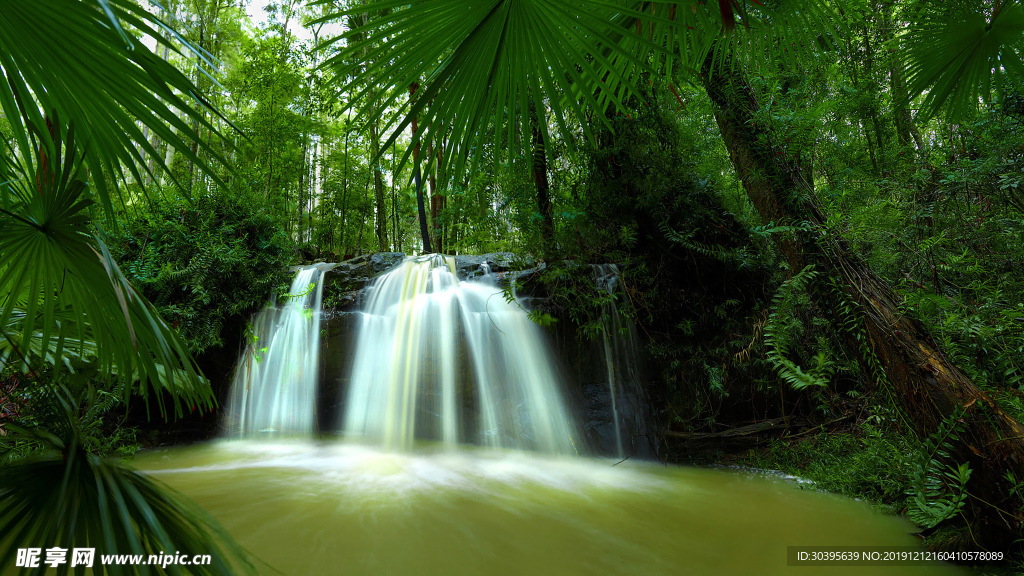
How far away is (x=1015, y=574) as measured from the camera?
1784 millimetres

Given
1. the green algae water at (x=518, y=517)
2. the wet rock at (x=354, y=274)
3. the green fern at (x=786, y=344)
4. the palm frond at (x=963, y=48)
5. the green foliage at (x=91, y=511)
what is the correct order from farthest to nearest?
1. the wet rock at (x=354, y=274)
2. the green algae water at (x=518, y=517)
3. the green fern at (x=786, y=344)
4. the palm frond at (x=963, y=48)
5. the green foliage at (x=91, y=511)

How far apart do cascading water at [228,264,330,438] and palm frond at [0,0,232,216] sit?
5189mm

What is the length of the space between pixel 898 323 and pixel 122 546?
8.91 ft

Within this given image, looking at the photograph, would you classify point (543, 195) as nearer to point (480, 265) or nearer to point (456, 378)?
point (480, 265)

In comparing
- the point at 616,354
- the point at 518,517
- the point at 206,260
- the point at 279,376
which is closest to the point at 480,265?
the point at 616,354

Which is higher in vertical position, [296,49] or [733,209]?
[296,49]

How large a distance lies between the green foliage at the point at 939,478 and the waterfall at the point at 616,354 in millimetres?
2635

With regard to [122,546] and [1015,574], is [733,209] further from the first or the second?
[122,546]

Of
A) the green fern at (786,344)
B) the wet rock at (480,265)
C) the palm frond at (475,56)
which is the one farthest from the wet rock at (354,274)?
the palm frond at (475,56)

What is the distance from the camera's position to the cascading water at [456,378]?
4719 millimetres

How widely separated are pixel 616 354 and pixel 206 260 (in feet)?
16.8

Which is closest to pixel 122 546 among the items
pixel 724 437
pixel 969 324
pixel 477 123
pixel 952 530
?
pixel 477 123

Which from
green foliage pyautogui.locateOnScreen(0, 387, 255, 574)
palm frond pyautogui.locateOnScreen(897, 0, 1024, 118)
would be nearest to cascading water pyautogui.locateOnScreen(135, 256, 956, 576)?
green foliage pyautogui.locateOnScreen(0, 387, 255, 574)

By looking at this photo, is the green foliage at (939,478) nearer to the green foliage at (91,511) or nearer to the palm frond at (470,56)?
the palm frond at (470,56)
